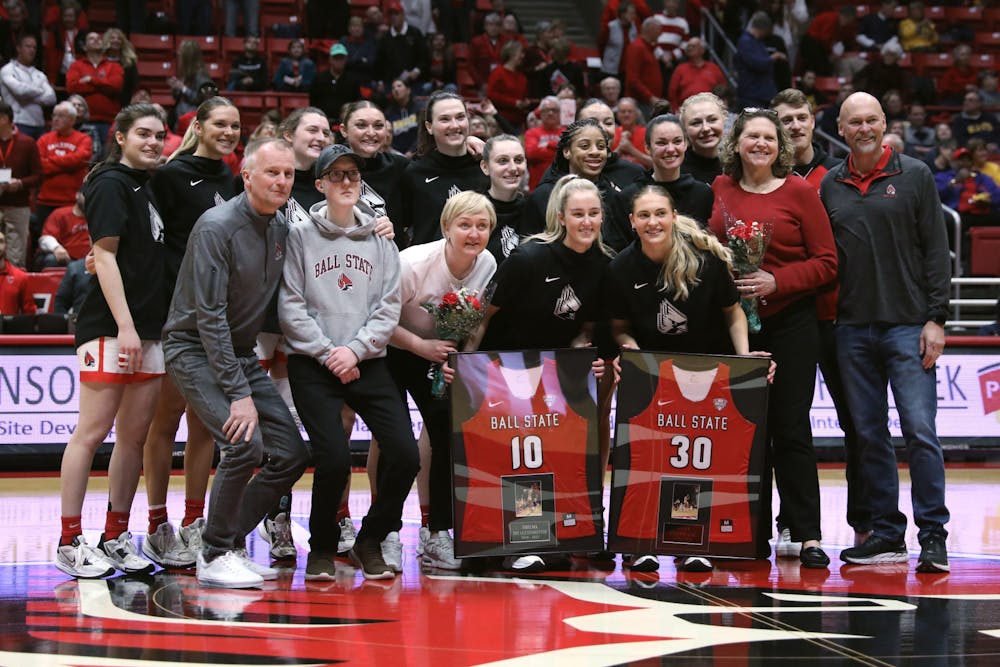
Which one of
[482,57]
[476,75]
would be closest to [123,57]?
[476,75]

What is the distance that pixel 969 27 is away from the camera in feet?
63.4

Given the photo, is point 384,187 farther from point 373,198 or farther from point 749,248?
point 749,248

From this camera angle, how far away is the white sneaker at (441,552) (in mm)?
6137

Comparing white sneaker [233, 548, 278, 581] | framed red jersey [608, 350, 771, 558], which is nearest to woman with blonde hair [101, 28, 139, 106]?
white sneaker [233, 548, 278, 581]

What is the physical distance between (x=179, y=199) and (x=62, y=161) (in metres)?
6.93

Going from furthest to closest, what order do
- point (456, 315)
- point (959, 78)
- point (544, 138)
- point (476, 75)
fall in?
1. point (959, 78)
2. point (476, 75)
3. point (544, 138)
4. point (456, 315)

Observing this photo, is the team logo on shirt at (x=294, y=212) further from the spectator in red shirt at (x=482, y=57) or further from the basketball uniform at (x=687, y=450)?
the spectator in red shirt at (x=482, y=57)

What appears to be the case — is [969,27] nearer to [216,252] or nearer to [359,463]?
[359,463]

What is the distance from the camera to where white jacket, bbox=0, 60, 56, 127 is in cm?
1338

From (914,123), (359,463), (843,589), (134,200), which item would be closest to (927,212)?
(843,589)

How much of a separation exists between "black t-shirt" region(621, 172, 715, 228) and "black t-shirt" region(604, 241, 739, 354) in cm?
47

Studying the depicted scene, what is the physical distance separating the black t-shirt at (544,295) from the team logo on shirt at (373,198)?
1008mm

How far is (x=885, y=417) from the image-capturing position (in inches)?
248

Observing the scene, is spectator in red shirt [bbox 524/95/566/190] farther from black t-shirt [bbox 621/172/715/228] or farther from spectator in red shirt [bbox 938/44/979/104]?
spectator in red shirt [bbox 938/44/979/104]
